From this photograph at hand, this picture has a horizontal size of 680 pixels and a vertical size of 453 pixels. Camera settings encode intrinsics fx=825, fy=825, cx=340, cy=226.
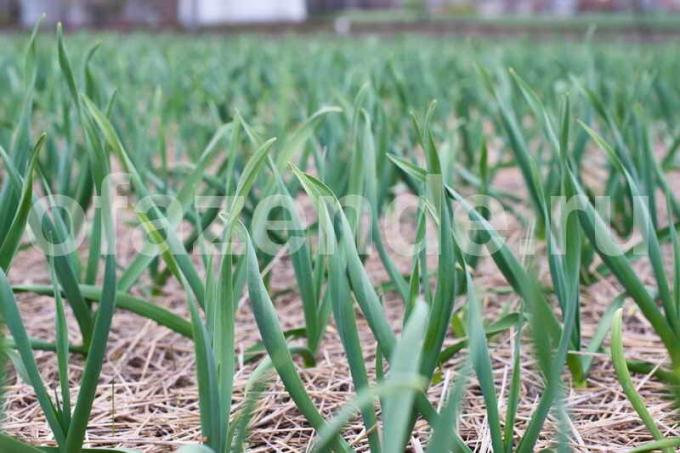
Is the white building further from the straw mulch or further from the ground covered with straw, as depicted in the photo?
the straw mulch

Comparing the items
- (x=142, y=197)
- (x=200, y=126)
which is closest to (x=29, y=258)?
(x=200, y=126)

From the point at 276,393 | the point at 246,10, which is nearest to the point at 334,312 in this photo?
the point at 276,393

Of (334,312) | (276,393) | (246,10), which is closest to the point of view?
(334,312)

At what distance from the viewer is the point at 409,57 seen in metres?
3.11

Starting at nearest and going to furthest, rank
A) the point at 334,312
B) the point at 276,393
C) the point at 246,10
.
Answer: the point at 334,312 < the point at 276,393 < the point at 246,10

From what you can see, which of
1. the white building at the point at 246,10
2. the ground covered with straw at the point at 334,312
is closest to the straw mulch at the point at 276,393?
the ground covered with straw at the point at 334,312

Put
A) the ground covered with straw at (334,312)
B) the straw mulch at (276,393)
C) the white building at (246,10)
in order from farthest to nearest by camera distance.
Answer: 1. the white building at (246,10)
2. the straw mulch at (276,393)
3. the ground covered with straw at (334,312)

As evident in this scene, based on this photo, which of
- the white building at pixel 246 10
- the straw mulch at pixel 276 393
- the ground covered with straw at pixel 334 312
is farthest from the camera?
the white building at pixel 246 10

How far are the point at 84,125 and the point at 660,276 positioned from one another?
1.86ft

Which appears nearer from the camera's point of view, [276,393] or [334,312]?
[334,312]

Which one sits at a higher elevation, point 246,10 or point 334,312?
point 246,10

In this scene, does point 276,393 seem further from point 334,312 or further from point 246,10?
point 246,10

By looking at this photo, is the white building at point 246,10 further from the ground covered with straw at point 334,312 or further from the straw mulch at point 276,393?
the straw mulch at point 276,393

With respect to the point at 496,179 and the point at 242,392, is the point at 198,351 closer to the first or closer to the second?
the point at 242,392
